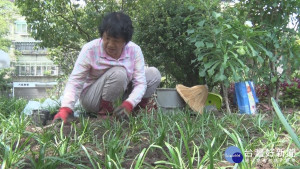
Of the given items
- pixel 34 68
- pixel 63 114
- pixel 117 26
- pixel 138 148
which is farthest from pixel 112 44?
pixel 34 68

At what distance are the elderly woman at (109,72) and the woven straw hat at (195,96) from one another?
0.58 metres

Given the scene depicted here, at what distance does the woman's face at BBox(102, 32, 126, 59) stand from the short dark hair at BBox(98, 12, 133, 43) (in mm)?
40

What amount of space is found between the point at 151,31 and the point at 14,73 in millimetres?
22969

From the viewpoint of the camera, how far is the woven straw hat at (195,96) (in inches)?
119

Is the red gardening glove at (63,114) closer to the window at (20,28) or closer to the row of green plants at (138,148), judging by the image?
the row of green plants at (138,148)

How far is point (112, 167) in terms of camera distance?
123cm

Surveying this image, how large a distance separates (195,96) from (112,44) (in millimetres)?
1156

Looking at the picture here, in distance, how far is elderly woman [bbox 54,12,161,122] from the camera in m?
2.30

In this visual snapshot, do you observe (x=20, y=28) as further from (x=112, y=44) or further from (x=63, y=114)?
(x=63, y=114)

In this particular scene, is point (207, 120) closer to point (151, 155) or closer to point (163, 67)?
point (151, 155)

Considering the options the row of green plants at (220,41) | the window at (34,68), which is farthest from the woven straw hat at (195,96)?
the window at (34,68)

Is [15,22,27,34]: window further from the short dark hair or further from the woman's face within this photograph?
the short dark hair

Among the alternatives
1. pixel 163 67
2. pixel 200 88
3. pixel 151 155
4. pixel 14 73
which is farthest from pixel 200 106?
pixel 14 73

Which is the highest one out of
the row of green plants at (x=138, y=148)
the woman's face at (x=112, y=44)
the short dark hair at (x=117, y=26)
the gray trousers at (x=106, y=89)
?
the short dark hair at (x=117, y=26)
